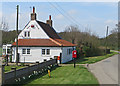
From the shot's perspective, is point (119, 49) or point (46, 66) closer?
point (46, 66)

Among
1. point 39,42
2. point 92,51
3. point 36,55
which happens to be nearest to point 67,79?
point 36,55

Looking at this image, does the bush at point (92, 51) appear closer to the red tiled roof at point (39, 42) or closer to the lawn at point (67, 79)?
the red tiled roof at point (39, 42)

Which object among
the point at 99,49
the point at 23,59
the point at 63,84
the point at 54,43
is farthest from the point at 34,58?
the point at 99,49

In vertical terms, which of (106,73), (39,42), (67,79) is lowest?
(106,73)

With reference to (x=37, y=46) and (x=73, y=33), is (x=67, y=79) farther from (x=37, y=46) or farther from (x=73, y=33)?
(x=73, y=33)

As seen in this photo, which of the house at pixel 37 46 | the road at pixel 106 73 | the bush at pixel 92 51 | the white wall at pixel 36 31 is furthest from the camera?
the bush at pixel 92 51

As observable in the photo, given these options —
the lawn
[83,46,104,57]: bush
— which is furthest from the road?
[83,46,104,57]: bush

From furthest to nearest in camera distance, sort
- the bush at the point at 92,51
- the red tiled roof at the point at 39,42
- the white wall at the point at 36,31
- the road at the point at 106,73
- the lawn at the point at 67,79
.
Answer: the bush at the point at 92,51, the white wall at the point at 36,31, the red tiled roof at the point at 39,42, the road at the point at 106,73, the lawn at the point at 67,79

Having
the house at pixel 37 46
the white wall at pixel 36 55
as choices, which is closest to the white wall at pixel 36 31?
the house at pixel 37 46

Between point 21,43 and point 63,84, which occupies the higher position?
point 21,43

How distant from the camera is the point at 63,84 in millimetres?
13164

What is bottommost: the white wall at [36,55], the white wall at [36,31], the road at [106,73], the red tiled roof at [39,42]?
the road at [106,73]

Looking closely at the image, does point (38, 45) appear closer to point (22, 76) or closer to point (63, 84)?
point (22, 76)

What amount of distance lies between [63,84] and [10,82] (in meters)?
3.58
